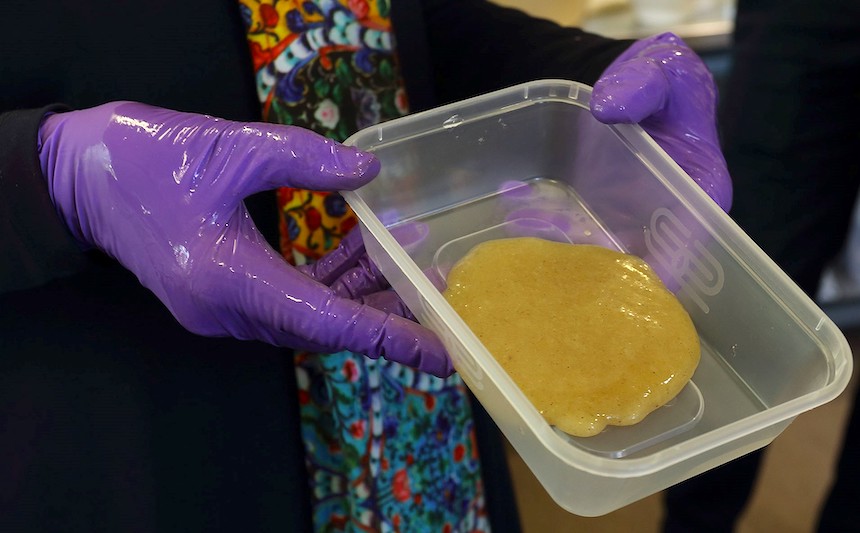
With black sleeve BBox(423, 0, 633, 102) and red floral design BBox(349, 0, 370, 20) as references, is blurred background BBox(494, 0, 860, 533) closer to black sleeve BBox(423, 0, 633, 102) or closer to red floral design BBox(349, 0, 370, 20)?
black sleeve BBox(423, 0, 633, 102)

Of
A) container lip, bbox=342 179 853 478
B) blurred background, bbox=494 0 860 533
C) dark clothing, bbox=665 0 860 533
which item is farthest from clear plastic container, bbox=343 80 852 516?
blurred background, bbox=494 0 860 533

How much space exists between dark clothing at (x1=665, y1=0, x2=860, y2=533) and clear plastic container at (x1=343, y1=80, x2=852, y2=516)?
1.79 ft

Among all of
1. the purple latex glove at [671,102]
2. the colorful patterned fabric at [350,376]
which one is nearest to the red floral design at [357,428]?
the colorful patterned fabric at [350,376]

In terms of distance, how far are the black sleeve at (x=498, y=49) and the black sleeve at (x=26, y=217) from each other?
509 millimetres

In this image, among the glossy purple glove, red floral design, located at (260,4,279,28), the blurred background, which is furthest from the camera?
the blurred background

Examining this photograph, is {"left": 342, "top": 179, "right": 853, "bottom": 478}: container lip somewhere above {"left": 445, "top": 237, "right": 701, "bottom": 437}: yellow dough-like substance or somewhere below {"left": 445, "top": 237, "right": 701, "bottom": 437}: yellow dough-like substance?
above

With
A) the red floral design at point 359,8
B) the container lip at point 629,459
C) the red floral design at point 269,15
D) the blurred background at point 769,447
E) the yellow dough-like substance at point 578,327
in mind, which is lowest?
the blurred background at point 769,447

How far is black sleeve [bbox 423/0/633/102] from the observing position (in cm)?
94

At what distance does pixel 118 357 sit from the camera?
741 millimetres

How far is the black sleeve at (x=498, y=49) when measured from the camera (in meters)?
0.94

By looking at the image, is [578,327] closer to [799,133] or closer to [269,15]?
[269,15]

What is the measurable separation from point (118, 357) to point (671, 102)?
2.08 ft

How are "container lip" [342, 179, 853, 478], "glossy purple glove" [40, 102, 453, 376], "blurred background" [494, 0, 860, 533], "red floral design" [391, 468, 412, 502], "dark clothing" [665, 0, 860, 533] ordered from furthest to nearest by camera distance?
"blurred background" [494, 0, 860, 533] < "dark clothing" [665, 0, 860, 533] < "red floral design" [391, 468, 412, 502] < "glossy purple glove" [40, 102, 453, 376] < "container lip" [342, 179, 853, 478]

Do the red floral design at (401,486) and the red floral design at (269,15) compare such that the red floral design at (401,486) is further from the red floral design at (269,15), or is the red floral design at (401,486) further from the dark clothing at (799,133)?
the dark clothing at (799,133)
